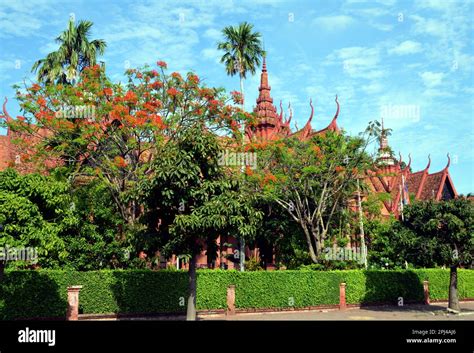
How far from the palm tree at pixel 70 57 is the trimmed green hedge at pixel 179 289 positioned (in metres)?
15.7

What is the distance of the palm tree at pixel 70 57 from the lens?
30.4m

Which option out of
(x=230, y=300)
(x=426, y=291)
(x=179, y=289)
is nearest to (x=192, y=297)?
(x=179, y=289)

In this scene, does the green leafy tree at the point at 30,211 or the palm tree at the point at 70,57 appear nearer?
the green leafy tree at the point at 30,211

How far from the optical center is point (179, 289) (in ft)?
72.6

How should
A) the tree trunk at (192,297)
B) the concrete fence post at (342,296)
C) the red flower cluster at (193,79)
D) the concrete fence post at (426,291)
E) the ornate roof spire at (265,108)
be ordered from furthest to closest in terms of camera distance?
the ornate roof spire at (265,108), the concrete fence post at (426,291), the concrete fence post at (342,296), the red flower cluster at (193,79), the tree trunk at (192,297)

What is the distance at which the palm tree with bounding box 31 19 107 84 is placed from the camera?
30.4 m

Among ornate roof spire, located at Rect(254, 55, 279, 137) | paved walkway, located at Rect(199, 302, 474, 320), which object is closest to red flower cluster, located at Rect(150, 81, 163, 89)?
paved walkway, located at Rect(199, 302, 474, 320)

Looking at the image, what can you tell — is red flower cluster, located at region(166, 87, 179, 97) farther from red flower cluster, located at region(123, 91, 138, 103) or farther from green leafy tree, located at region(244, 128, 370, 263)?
green leafy tree, located at region(244, 128, 370, 263)

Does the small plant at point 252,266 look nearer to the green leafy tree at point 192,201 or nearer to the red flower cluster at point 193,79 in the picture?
the red flower cluster at point 193,79

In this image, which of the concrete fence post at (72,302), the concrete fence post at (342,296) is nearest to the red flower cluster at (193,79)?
the concrete fence post at (72,302)

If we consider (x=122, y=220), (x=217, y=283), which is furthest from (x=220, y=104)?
(x=217, y=283)

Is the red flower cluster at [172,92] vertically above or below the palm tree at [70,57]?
below

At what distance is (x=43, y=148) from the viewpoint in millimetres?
24922
